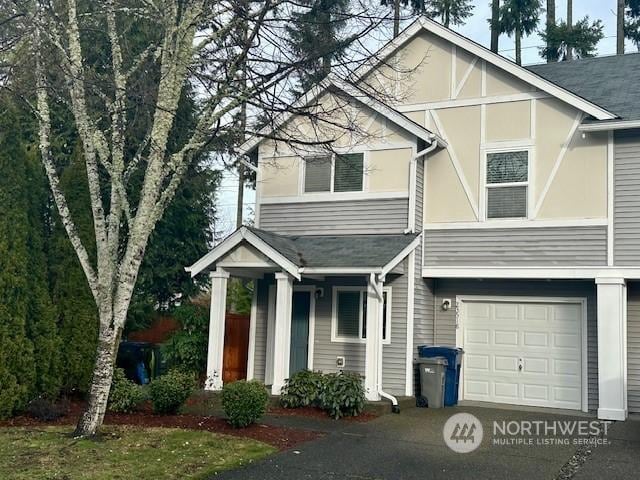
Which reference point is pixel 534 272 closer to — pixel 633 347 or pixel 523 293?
pixel 523 293

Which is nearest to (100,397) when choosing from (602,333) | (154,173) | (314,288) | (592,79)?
(154,173)

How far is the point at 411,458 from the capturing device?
323 inches

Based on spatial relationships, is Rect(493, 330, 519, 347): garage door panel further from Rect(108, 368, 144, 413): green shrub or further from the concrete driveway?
Rect(108, 368, 144, 413): green shrub

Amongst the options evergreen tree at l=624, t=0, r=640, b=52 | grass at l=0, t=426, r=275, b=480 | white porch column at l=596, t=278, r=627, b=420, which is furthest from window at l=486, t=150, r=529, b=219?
evergreen tree at l=624, t=0, r=640, b=52

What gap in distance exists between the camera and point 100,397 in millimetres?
8609

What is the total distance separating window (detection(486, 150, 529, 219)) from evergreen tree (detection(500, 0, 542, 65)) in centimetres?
1336

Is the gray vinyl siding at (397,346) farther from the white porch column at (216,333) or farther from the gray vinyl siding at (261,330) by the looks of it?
the white porch column at (216,333)

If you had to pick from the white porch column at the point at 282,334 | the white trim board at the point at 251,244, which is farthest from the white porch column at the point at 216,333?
the white porch column at the point at 282,334

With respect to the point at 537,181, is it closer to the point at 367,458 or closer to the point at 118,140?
the point at 367,458

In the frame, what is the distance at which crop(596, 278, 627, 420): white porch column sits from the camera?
11.4 meters

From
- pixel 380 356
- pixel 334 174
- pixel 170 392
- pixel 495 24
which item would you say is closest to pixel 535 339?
pixel 380 356

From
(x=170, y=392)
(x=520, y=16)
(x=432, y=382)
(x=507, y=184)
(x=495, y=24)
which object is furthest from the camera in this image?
(x=495, y=24)

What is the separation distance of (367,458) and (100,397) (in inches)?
136

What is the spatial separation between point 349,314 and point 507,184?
155 inches
